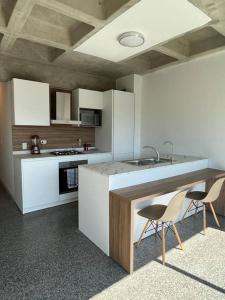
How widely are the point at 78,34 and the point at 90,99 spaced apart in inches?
61.1

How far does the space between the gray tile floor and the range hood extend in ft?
6.69

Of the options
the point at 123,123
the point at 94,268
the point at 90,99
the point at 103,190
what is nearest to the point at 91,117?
the point at 90,99

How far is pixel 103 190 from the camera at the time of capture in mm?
2213

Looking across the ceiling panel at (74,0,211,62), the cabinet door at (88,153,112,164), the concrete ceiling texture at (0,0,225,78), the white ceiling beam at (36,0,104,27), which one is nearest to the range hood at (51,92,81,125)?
the concrete ceiling texture at (0,0,225,78)

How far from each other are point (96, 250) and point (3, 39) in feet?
10.3

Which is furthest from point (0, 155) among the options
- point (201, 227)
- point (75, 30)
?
point (201, 227)

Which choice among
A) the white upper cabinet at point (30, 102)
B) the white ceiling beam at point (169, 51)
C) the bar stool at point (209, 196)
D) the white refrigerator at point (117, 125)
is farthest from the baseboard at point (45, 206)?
the white ceiling beam at point (169, 51)

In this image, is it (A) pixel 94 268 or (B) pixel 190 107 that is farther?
(B) pixel 190 107

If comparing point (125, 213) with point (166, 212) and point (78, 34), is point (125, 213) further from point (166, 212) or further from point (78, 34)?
point (78, 34)

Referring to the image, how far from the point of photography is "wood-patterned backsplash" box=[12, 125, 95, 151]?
12.7 ft

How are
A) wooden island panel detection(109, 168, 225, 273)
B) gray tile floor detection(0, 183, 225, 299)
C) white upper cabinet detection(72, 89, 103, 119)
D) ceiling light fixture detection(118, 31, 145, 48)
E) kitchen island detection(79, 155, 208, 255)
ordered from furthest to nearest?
white upper cabinet detection(72, 89, 103, 119) < ceiling light fixture detection(118, 31, 145, 48) < kitchen island detection(79, 155, 208, 255) < wooden island panel detection(109, 168, 225, 273) < gray tile floor detection(0, 183, 225, 299)

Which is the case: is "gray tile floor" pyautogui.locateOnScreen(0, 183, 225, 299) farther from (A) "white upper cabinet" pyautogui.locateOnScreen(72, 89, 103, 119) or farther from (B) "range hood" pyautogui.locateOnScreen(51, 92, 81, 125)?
(A) "white upper cabinet" pyautogui.locateOnScreen(72, 89, 103, 119)

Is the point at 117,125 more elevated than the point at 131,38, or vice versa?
the point at 131,38

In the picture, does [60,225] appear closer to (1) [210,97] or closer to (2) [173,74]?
(1) [210,97]
